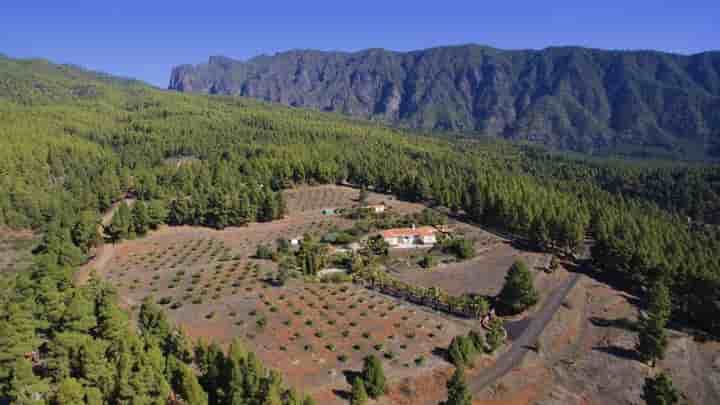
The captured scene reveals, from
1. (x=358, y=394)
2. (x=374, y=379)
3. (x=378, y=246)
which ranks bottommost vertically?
(x=374, y=379)

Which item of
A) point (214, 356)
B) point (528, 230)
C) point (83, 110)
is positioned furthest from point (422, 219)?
point (83, 110)

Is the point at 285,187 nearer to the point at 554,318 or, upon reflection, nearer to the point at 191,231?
the point at 191,231

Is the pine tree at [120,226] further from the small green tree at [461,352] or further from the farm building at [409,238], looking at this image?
the small green tree at [461,352]

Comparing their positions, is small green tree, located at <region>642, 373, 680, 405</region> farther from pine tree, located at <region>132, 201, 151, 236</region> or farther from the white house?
pine tree, located at <region>132, 201, 151, 236</region>

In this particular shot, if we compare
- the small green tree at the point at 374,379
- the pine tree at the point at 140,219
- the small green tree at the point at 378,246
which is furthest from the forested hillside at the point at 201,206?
the small green tree at the point at 378,246

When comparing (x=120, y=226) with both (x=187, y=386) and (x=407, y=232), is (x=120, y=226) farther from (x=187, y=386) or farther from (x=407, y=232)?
(x=187, y=386)

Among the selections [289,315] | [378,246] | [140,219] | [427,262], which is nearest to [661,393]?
[289,315]

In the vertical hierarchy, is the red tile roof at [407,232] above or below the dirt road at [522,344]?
above
